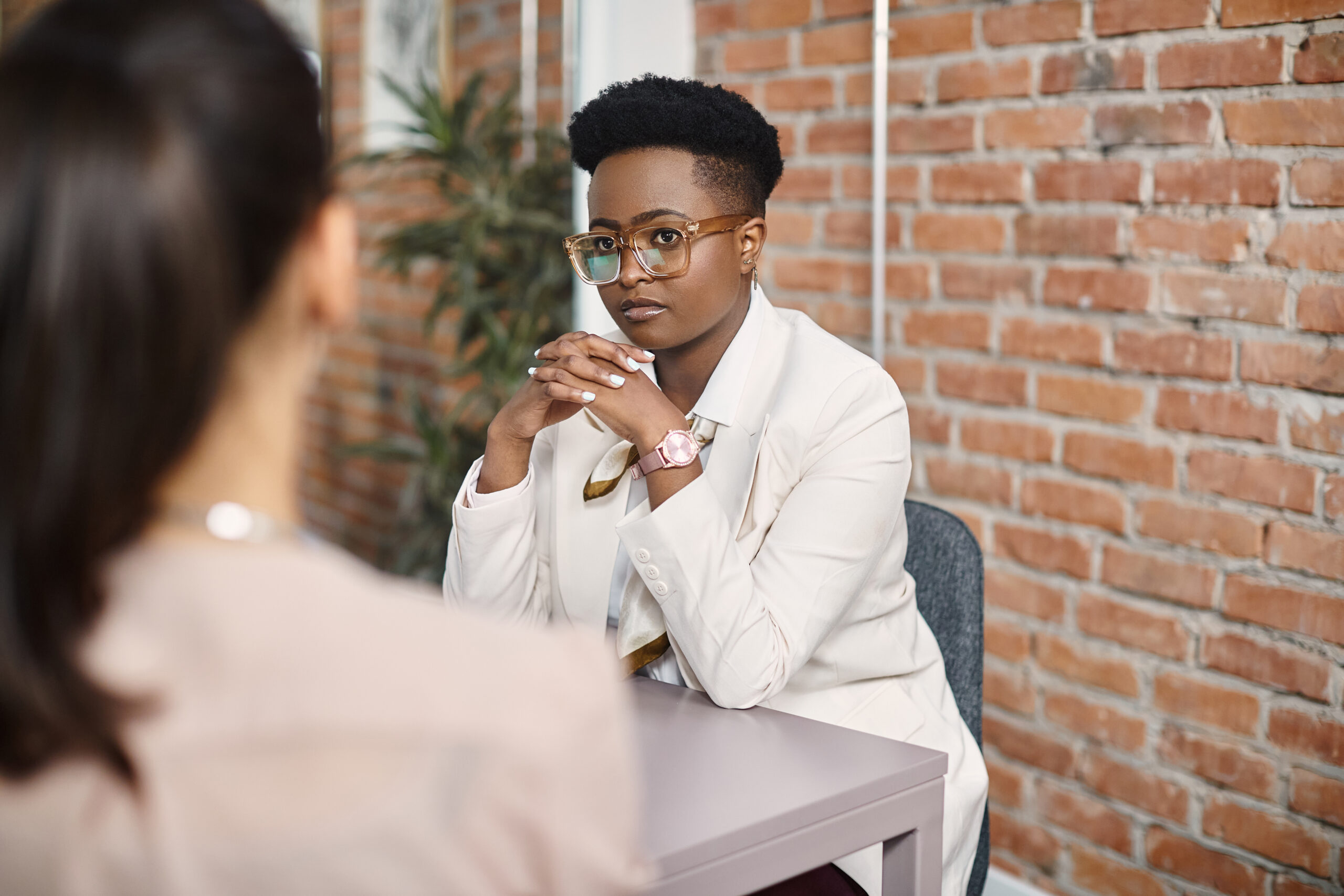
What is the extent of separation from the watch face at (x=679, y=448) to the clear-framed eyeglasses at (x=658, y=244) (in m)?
0.25

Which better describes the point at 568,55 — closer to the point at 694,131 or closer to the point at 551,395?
the point at 694,131

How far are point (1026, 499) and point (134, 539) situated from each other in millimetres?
1756

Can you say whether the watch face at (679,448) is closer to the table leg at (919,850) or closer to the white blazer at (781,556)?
the white blazer at (781,556)

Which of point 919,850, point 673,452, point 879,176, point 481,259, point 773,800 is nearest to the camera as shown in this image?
point 773,800

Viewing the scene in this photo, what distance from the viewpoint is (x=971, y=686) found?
64.9 inches

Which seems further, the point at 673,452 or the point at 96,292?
the point at 673,452

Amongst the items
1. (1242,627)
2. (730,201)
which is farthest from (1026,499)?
(730,201)

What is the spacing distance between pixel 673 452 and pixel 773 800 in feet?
1.64

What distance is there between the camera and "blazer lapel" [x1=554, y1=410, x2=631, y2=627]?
5.23 ft

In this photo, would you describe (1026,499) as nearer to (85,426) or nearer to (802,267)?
(802,267)

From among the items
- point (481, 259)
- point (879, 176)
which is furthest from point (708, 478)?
point (481, 259)

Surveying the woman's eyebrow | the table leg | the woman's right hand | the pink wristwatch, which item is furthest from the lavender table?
the woman's eyebrow

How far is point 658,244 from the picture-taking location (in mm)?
1534

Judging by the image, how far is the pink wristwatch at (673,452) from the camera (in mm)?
1387
